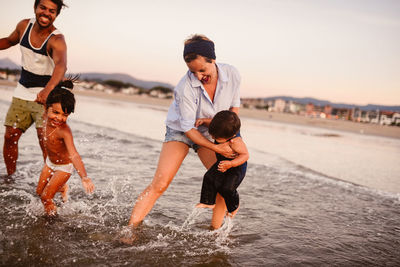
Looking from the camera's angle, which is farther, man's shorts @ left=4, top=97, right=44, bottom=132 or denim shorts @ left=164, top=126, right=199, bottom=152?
man's shorts @ left=4, top=97, right=44, bottom=132

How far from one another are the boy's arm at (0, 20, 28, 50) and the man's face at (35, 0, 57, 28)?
1.64 ft

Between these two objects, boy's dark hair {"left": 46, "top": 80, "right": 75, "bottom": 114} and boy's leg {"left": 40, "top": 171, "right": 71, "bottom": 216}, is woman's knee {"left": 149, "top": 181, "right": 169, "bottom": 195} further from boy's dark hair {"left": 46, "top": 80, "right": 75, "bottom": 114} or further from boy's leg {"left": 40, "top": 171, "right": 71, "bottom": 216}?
boy's dark hair {"left": 46, "top": 80, "right": 75, "bottom": 114}

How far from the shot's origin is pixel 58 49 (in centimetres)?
407

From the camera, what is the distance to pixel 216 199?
12.5ft

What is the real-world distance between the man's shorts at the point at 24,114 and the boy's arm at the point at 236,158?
2.81 meters

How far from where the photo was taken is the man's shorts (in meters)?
4.57

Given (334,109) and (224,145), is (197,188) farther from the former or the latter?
(334,109)

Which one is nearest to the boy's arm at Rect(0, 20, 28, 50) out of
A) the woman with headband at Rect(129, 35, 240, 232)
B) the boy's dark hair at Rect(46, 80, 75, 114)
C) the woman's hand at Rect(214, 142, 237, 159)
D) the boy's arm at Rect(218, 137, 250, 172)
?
the boy's dark hair at Rect(46, 80, 75, 114)

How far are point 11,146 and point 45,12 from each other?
2.14 metres

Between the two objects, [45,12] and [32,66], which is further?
[32,66]

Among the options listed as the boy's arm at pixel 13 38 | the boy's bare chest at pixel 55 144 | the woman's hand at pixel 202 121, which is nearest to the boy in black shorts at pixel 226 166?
the woman's hand at pixel 202 121

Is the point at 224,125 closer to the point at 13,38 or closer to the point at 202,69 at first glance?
the point at 202,69

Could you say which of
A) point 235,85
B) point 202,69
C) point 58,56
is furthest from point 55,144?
A: point 235,85

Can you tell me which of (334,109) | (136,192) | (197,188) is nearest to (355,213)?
(197,188)
